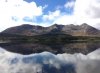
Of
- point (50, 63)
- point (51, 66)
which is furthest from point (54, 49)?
point (51, 66)

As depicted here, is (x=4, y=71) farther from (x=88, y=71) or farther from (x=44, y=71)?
(x=88, y=71)

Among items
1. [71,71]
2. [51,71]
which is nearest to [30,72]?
[51,71]

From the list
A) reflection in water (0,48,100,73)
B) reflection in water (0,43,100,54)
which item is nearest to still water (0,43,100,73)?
reflection in water (0,48,100,73)

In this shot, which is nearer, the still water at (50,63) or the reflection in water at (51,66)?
the reflection in water at (51,66)

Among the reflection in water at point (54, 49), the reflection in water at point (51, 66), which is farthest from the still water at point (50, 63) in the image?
the reflection in water at point (54, 49)

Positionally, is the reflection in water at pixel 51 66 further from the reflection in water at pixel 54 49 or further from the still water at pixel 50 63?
the reflection in water at pixel 54 49

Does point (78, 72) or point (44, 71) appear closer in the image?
point (78, 72)

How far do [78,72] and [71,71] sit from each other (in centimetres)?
218

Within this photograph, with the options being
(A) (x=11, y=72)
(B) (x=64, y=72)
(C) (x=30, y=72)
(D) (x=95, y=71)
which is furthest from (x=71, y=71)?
(A) (x=11, y=72)

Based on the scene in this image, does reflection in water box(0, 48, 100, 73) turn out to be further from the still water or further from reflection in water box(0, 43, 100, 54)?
reflection in water box(0, 43, 100, 54)

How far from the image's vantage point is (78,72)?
2780 cm

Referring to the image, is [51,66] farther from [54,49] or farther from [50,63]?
[54,49]

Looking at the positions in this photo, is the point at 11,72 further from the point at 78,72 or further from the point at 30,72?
the point at 78,72

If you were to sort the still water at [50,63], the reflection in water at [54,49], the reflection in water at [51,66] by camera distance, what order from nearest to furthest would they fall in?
the reflection in water at [51,66], the still water at [50,63], the reflection in water at [54,49]
